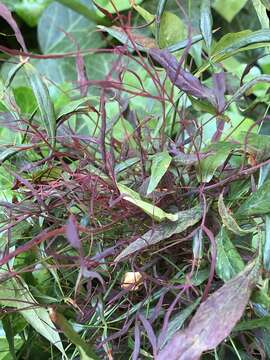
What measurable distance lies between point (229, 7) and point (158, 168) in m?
0.58

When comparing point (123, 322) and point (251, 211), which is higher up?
point (251, 211)

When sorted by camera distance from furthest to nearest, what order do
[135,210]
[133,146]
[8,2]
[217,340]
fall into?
[8,2] → [133,146] → [135,210] → [217,340]

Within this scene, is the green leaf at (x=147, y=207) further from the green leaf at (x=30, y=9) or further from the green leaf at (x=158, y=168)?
the green leaf at (x=30, y=9)

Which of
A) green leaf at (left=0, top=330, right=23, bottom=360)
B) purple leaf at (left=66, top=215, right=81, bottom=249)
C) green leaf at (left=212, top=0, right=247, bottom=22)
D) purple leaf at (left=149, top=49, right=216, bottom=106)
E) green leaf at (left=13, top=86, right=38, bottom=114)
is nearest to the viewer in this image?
purple leaf at (left=66, top=215, right=81, bottom=249)

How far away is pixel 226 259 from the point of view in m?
0.40

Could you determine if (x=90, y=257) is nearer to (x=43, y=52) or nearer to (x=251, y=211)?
(x=251, y=211)

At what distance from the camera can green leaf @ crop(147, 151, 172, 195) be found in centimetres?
41

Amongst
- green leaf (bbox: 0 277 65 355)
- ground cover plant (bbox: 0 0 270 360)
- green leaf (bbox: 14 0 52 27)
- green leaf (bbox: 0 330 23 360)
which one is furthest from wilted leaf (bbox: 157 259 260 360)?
green leaf (bbox: 14 0 52 27)

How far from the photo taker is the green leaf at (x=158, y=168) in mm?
413

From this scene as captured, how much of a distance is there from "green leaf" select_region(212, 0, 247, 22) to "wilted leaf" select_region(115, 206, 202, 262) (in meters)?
0.58

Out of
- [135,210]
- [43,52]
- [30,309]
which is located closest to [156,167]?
[135,210]

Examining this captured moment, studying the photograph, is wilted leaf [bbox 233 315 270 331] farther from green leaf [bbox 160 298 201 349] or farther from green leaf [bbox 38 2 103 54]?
green leaf [bbox 38 2 103 54]

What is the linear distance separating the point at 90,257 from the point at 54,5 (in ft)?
2.18

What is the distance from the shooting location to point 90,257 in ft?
1.50
